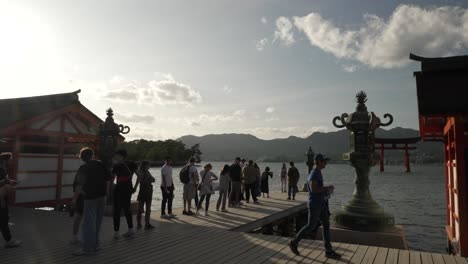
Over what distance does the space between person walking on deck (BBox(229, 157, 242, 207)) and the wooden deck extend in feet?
12.8

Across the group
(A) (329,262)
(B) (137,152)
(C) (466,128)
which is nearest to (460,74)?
(C) (466,128)

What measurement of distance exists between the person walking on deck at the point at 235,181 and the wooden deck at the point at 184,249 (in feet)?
12.8

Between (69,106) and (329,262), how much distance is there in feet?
43.9

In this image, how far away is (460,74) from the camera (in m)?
6.01

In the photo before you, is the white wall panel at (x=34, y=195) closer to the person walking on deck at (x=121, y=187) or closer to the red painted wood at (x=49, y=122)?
the red painted wood at (x=49, y=122)

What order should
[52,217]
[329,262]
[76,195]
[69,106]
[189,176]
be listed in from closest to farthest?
[329,262]
[76,195]
[52,217]
[189,176]
[69,106]

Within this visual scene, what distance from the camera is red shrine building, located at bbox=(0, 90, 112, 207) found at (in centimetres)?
1309

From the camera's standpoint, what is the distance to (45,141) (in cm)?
1464

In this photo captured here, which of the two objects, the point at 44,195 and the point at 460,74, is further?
the point at 44,195

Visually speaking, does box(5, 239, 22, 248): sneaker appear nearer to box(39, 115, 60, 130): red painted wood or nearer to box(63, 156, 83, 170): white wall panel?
box(39, 115, 60, 130): red painted wood

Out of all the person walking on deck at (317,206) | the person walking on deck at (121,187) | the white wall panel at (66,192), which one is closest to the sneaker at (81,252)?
the person walking on deck at (121,187)

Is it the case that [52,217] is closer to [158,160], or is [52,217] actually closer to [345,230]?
[345,230]

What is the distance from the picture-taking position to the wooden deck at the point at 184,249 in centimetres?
656

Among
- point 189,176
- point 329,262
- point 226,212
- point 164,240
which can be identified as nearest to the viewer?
point 329,262
